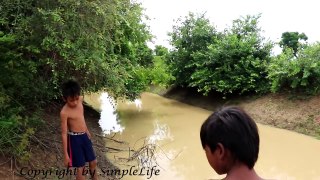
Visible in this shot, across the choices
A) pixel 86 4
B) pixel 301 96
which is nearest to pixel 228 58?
pixel 301 96

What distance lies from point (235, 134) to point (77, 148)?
3.34 m

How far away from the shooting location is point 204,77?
16062mm

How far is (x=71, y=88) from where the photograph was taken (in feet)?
14.0

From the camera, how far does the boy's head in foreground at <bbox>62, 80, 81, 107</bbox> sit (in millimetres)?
4227

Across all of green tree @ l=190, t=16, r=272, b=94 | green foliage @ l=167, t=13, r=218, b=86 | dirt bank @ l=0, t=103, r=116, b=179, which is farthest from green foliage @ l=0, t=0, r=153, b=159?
green foliage @ l=167, t=13, r=218, b=86

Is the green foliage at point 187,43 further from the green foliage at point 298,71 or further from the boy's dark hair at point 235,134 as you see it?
the boy's dark hair at point 235,134

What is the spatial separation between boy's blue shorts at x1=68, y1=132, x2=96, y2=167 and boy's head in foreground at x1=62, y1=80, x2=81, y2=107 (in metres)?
0.44

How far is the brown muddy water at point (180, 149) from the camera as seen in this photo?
7.58m

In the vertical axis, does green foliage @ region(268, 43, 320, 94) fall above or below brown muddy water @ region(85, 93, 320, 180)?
above

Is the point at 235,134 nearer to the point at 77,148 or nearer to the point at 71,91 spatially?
the point at 71,91

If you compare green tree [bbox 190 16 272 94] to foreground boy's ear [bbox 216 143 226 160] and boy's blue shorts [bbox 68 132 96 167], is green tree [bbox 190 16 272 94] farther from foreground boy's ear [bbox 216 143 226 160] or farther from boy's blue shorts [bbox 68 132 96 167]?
foreground boy's ear [bbox 216 143 226 160]

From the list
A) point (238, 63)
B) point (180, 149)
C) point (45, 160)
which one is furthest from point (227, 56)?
point (45, 160)

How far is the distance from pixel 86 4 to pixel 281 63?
9009mm

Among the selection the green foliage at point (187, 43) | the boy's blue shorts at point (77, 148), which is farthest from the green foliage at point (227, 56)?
the boy's blue shorts at point (77, 148)
